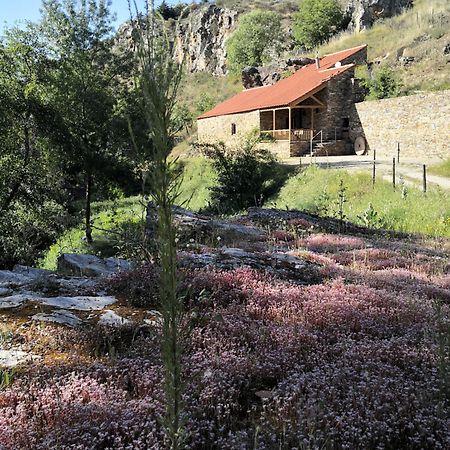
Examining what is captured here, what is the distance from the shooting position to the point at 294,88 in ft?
132

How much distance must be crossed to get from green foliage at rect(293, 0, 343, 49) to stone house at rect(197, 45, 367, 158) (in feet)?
81.0

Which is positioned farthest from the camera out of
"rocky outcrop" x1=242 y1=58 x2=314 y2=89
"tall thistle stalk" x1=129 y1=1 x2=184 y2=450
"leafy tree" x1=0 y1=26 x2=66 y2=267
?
"rocky outcrop" x1=242 y1=58 x2=314 y2=89

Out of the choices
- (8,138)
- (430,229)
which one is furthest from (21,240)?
(430,229)

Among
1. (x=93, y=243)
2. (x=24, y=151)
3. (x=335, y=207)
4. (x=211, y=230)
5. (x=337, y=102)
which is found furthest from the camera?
(x=337, y=102)

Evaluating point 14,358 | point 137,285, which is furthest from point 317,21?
point 14,358

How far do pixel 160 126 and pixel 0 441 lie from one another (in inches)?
84.9

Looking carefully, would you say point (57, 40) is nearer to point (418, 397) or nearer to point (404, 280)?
point (404, 280)

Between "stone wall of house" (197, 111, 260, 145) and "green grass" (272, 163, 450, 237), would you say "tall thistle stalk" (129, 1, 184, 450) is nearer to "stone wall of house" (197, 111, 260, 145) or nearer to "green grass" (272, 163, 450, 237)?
"green grass" (272, 163, 450, 237)

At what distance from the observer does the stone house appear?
1473 inches

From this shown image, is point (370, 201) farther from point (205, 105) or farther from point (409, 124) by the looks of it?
point (205, 105)

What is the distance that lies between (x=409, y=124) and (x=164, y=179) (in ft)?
106

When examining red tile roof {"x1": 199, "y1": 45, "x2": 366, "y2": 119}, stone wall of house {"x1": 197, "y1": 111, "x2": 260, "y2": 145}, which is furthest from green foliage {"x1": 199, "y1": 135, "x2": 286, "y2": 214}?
stone wall of house {"x1": 197, "y1": 111, "x2": 260, "y2": 145}

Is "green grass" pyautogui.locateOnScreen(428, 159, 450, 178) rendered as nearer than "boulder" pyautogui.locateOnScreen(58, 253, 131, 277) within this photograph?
No

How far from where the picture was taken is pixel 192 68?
9306 centimetres
